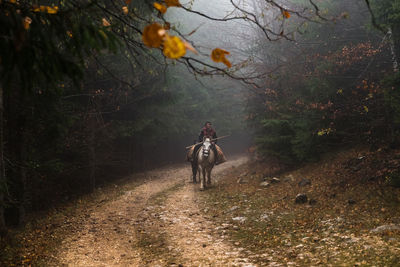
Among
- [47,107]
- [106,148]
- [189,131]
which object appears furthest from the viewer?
[189,131]

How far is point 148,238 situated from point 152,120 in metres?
11.1

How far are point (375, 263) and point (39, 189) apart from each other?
34.3 ft

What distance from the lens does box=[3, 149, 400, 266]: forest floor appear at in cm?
532

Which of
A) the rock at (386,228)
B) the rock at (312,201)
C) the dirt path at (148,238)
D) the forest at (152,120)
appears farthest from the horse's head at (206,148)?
the rock at (386,228)

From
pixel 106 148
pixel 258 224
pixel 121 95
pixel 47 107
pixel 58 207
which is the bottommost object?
pixel 258 224

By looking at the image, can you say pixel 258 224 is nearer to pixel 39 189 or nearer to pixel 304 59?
pixel 39 189

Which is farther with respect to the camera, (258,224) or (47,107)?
(47,107)

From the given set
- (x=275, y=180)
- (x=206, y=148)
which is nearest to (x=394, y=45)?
(x=275, y=180)

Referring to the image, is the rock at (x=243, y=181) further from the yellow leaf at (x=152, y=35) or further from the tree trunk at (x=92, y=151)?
the yellow leaf at (x=152, y=35)

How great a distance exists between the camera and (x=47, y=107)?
28.1ft

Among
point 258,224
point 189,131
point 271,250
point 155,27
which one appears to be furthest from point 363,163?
point 189,131

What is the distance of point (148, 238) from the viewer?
272 inches

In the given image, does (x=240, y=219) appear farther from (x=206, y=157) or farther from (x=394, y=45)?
(x=394, y=45)

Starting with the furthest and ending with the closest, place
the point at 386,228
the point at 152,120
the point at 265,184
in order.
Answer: the point at 152,120 < the point at 265,184 < the point at 386,228
